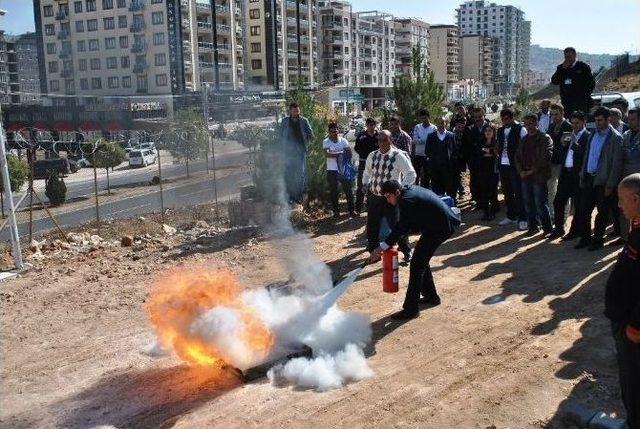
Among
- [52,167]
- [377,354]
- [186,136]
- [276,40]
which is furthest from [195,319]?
[276,40]

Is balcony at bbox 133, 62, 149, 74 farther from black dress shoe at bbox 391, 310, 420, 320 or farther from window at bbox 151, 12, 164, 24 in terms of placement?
black dress shoe at bbox 391, 310, 420, 320

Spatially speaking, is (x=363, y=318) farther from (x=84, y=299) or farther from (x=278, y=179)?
(x=278, y=179)

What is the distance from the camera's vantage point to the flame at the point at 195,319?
18.2 feet

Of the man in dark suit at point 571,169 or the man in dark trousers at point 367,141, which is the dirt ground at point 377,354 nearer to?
the man in dark suit at point 571,169

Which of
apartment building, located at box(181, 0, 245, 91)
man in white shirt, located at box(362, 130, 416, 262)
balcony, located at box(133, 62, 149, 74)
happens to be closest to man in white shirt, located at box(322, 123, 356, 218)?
man in white shirt, located at box(362, 130, 416, 262)

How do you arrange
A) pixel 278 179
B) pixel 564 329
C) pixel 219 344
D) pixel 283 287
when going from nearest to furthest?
pixel 219 344
pixel 564 329
pixel 283 287
pixel 278 179

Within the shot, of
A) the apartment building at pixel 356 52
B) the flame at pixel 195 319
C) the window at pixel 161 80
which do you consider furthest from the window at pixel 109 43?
the apartment building at pixel 356 52

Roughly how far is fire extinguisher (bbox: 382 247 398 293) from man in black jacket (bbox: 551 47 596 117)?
6786 mm

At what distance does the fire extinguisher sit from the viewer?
637 centimetres

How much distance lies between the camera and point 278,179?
12758 mm

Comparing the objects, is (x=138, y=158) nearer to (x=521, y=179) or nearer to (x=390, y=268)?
(x=521, y=179)

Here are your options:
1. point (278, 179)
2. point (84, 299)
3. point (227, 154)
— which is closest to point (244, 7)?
point (227, 154)

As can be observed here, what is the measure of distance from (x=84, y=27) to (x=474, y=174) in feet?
60.0

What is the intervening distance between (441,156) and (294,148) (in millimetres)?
2949
